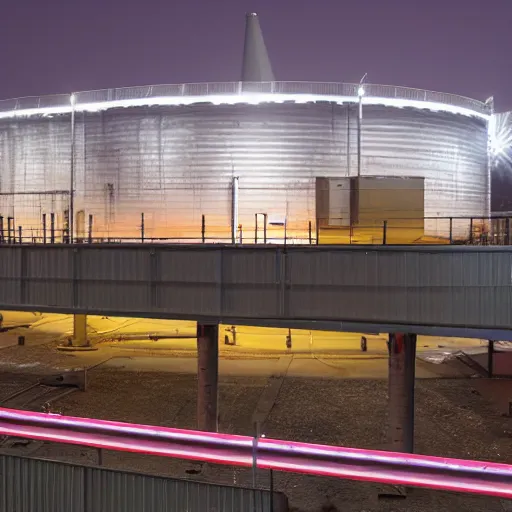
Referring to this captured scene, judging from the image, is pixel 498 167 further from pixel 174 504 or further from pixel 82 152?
pixel 174 504

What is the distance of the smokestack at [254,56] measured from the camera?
109ft

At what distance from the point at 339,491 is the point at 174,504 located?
4.69 m

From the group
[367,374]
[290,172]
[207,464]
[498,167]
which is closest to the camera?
[207,464]

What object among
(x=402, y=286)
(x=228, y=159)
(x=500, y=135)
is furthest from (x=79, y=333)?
(x=500, y=135)

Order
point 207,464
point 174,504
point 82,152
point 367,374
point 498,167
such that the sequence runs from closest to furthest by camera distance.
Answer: point 174,504, point 207,464, point 367,374, point 82,152, point 498,167

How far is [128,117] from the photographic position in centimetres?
2897

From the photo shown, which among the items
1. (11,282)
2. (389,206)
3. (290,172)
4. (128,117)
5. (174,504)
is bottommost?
(174,504)

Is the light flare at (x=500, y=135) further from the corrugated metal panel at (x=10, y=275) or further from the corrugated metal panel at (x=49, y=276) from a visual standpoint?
the corrugated metal panel at (x=10, y=275)

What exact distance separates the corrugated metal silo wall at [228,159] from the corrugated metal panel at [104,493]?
19.0 meters

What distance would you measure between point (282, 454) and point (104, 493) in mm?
2923

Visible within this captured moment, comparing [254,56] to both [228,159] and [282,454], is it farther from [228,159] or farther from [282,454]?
[282,454]

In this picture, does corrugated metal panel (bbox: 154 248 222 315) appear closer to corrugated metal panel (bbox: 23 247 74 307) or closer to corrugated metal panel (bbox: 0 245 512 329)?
corrugated metal panel (bbox: 0 245 512 329)

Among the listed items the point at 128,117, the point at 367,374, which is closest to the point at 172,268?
the point at 367,374

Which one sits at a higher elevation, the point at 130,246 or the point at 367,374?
the point at 130,246
